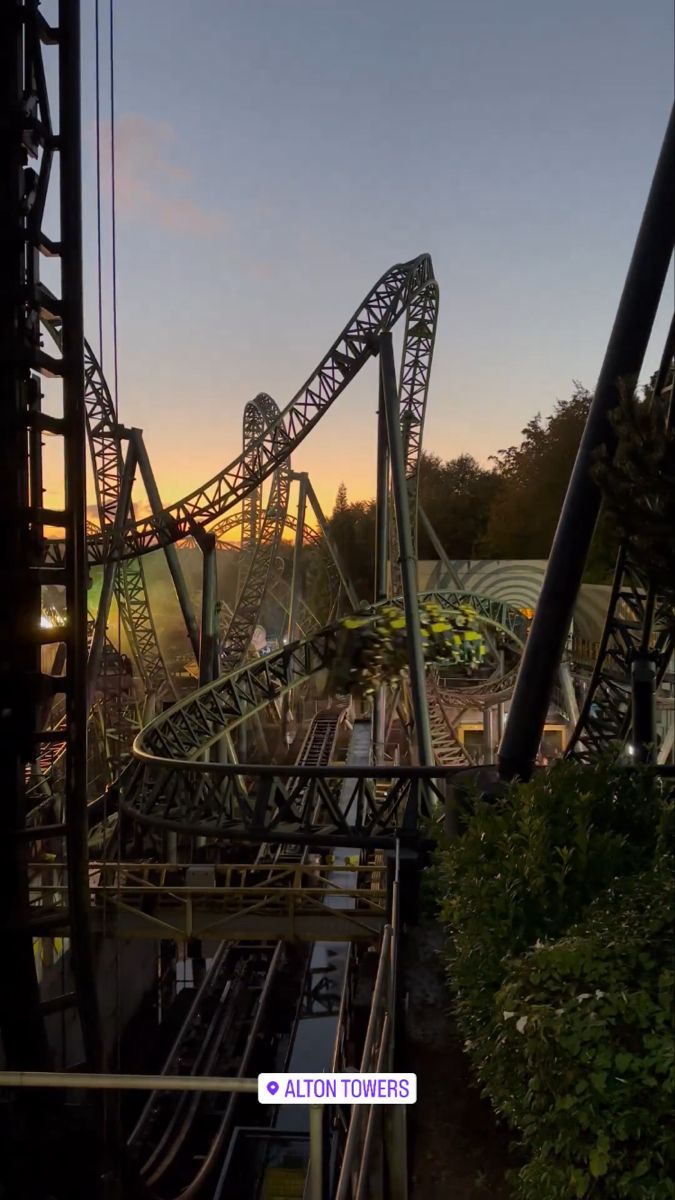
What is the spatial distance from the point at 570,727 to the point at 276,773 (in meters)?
2.20

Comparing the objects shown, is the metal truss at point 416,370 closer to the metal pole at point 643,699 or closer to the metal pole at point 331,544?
the metal pole at point 331,544

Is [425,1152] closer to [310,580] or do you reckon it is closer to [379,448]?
[310,580]

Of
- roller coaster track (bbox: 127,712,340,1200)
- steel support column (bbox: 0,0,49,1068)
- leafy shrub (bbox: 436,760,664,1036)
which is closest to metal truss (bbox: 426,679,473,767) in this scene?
roller coaster track (bbox: 127,712,340,1200)

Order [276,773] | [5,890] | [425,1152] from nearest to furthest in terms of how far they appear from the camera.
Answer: [425,1152] → [5,890] → [276,773]

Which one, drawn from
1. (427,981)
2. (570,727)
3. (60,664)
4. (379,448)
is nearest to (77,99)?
(60,664)

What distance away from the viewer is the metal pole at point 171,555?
17.1 ft

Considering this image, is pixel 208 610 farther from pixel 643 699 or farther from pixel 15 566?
pixel 643 699

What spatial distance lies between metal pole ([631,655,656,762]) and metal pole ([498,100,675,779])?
784mm

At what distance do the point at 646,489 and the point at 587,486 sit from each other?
3.61 ft

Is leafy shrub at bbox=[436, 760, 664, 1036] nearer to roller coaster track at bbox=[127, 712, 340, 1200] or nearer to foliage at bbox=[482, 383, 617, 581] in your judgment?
roller coaster track at bbox=[127, 712, 340, 1200]

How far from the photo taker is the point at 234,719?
218 inches

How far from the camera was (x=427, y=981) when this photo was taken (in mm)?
2826

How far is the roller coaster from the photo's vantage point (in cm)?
301

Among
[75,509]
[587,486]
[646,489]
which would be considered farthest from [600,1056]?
[75,509]
